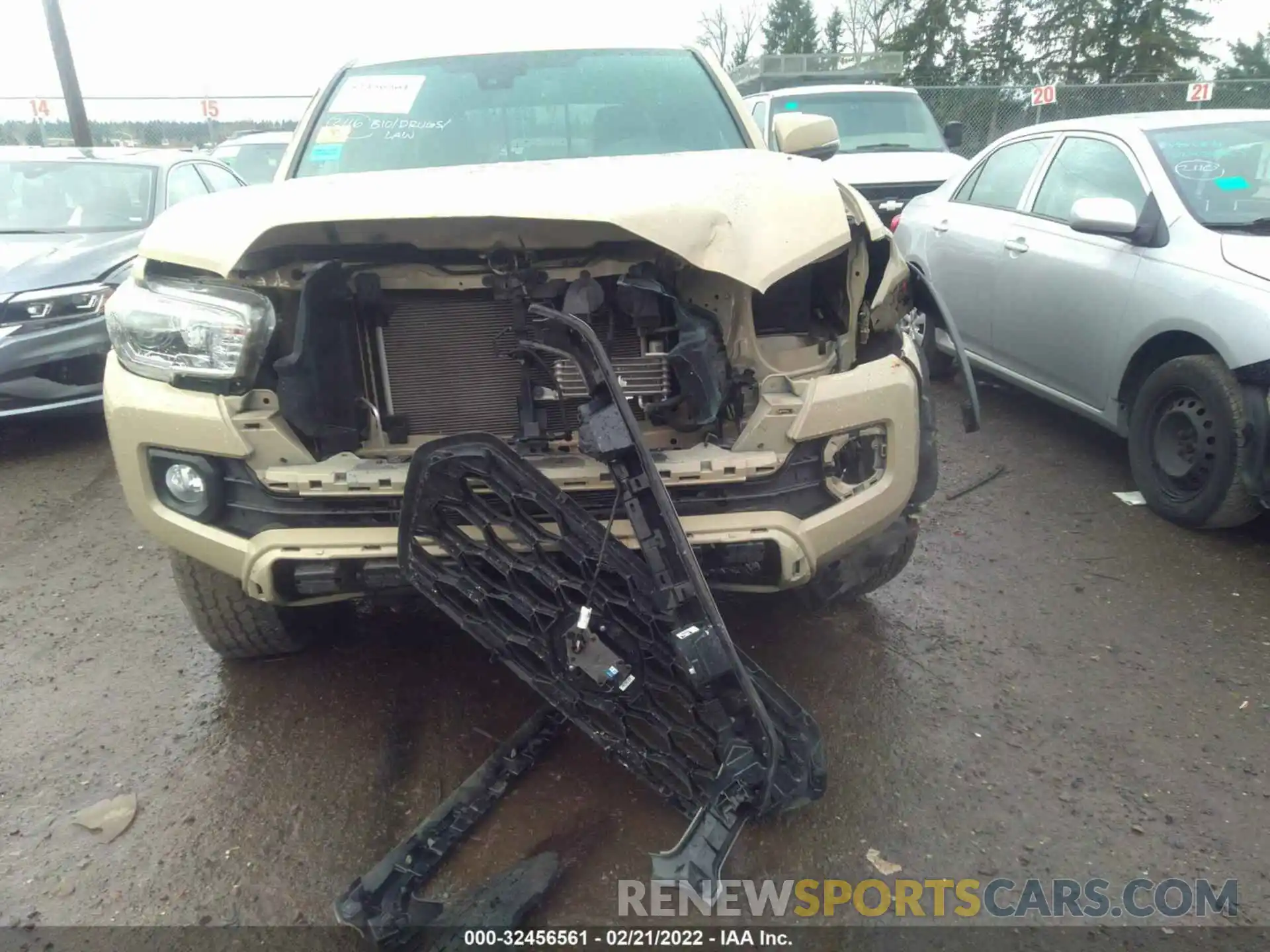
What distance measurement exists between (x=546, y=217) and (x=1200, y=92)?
1589 centimetres

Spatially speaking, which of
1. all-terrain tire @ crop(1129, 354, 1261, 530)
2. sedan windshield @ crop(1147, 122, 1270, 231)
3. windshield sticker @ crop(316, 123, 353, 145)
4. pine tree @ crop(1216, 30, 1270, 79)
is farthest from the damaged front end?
pine tree @ crop(1216, 30, 1270, 79)

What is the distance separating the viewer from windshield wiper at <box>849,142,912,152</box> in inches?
367

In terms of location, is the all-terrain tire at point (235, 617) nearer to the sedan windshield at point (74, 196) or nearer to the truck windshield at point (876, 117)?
the sedan windshield at point (74, 196)

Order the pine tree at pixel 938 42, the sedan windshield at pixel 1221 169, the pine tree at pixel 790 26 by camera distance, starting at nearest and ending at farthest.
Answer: the sedan windshield at pixel 1221 169 → the pine tree at pixel 938 42 → the pine tree at pixel 790 26

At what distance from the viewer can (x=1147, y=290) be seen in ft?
12.9

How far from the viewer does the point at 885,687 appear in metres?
2.87

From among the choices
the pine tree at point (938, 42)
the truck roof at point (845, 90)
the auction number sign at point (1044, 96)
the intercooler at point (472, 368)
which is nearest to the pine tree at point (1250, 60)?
the pine tree at point (938, 42)

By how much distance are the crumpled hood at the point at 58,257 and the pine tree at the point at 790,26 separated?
45026 millimetres

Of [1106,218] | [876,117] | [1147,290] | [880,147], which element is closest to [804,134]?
[1106,218]

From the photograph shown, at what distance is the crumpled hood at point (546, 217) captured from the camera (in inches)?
82.0

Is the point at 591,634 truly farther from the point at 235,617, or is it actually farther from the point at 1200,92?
the point at 1200,92

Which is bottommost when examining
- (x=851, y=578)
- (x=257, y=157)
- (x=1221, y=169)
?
(x=851, y=578)

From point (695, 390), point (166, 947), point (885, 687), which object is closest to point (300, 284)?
point (695, 390)

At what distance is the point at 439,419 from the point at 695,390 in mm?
699
